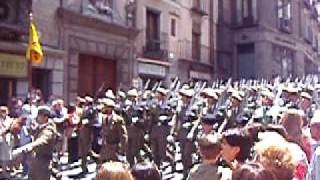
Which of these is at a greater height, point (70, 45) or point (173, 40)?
point (173, 40)

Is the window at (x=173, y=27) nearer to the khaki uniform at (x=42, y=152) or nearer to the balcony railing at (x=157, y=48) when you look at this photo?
the balcony railing at (x=157, y=48)

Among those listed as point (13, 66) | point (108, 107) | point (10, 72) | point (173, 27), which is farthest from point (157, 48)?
point (108, 107)

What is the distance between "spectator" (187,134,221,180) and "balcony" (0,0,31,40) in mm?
11614

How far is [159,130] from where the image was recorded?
11.8m

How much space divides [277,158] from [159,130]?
311 inches

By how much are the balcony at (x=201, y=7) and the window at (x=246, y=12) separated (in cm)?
440

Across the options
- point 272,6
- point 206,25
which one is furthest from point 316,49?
point 206,25

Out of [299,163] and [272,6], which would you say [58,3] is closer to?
[299,163]

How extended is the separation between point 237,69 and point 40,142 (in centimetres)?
2633

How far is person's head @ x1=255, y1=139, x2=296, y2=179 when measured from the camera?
3.83 meters

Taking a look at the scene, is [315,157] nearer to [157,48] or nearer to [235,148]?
[235,148]

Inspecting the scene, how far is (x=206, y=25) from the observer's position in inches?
1132

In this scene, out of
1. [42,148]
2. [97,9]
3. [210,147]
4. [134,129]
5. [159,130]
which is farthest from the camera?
[97,9]

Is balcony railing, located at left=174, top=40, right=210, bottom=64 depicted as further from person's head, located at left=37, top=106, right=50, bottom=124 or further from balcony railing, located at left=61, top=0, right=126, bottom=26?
person's head, located at left=37, top=106, right=50, bottom=124
